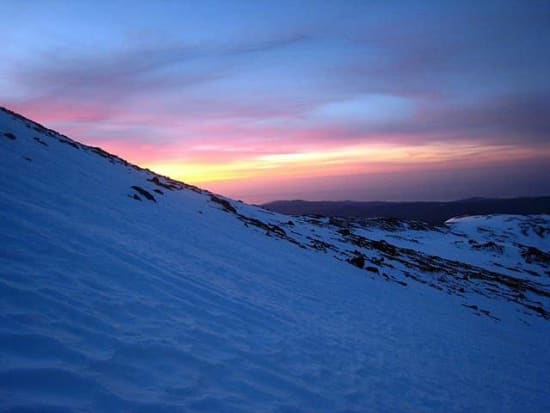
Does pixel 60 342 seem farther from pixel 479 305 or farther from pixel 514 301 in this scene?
pixel 514 301

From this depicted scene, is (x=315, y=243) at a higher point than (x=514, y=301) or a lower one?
higher

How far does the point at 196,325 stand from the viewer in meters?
6.20

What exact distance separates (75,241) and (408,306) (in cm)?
1204

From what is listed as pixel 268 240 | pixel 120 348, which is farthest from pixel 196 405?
pixel 268 240

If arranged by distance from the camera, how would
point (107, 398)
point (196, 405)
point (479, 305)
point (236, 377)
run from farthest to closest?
point (479, 305) → point (236, 377) → point (196, 405) → point (107, 398)

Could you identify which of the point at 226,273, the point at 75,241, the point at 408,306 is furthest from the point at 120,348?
the point at 408,306

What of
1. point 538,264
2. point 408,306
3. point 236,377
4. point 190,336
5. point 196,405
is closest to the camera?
point 196,405

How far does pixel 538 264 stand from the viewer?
44.7 metres

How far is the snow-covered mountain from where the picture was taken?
13.6 feet

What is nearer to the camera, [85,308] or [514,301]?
[85,308]

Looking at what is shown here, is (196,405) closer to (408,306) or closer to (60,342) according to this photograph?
(60,342)

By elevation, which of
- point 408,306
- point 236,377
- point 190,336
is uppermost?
point 190,336

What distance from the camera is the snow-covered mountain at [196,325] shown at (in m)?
4.16

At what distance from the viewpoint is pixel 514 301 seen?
73.2ft
